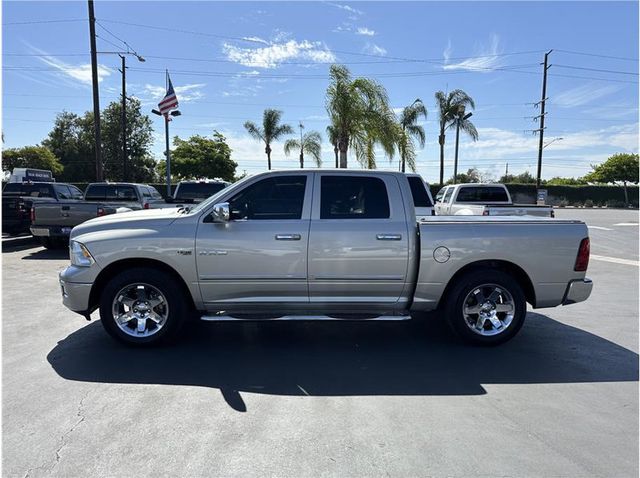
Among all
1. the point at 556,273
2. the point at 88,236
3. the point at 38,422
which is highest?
the point at 88,236

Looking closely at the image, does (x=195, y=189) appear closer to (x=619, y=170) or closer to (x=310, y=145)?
(x=310, y=145)

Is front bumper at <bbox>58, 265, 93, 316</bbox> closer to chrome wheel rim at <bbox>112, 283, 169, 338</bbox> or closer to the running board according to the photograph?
chrome wheel rim at <bbox>112, 283, 169, 338</bbox>

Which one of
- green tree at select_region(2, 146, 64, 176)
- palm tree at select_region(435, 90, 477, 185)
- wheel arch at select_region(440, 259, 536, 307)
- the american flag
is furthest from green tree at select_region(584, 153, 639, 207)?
green tree at select_region(2, 146, 64, 176)

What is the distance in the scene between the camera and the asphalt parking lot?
2.85m

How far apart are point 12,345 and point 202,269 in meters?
2.33

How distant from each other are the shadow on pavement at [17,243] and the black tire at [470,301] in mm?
12575

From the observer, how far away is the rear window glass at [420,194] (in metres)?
8.98

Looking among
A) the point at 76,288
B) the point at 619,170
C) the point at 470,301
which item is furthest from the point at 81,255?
the point at 619,170

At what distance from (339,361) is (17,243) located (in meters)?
13.1

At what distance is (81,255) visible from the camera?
4.70m

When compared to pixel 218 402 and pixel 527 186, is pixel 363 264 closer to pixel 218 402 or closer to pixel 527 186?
pixel 218 402

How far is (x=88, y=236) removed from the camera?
4.72m

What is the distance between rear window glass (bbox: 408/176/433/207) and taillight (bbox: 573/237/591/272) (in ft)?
14.0

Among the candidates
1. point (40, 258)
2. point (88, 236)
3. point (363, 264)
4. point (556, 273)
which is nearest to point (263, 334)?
point (363, 264)
